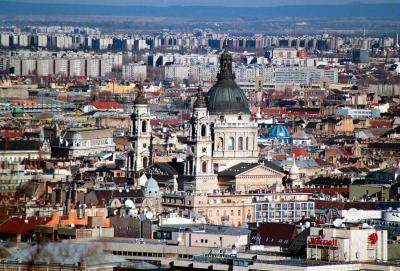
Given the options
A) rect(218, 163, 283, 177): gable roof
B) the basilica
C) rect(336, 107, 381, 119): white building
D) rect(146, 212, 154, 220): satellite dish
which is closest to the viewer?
rect(146, 212, 154, 220): satellite dish

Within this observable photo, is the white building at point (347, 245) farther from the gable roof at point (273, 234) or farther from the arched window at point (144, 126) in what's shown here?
the arched window at point (144, 126)

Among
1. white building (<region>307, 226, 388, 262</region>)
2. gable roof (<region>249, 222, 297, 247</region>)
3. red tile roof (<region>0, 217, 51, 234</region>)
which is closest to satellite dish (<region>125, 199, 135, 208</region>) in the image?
gable roof (<region>249, 222, 297, 247</region>)

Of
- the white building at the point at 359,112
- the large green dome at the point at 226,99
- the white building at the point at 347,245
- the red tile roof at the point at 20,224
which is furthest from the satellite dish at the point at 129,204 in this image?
the white building at the point at 359,112

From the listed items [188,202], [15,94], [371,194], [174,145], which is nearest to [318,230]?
[188,202]

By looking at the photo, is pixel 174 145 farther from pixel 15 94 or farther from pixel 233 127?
pixel 15 94

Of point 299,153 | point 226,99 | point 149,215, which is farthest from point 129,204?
point 299,153

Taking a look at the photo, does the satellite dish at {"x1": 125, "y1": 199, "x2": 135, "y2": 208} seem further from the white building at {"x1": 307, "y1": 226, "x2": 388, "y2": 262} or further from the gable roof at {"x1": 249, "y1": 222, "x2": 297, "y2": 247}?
the white building at {"x1": 307, "y1": 226, "x2": 388, "y2": 262}

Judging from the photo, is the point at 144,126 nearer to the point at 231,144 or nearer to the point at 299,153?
the point at 231,144

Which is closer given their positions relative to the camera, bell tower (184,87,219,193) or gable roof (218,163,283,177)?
bell tower (184,87,219,193)
